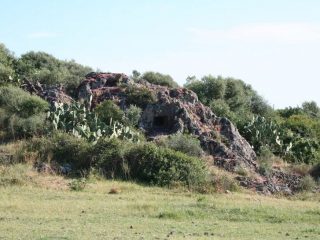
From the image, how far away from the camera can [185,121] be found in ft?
89.4

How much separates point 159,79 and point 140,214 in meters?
24.3

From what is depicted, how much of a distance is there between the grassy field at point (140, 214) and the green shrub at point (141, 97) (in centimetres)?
762

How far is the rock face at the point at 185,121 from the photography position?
85.7 ft

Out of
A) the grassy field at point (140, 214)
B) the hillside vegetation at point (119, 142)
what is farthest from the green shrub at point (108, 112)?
the grassy field at point (140, 214)

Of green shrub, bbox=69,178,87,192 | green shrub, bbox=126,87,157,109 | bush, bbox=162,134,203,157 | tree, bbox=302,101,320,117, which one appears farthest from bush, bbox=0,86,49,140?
tree, bbox=302,101,320,117

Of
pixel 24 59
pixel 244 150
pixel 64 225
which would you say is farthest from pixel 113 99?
pixel 24 59

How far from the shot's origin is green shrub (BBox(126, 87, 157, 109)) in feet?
94.5

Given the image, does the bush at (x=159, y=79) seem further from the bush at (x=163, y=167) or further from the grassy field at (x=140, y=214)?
the grassy field at (x=140, y=214)

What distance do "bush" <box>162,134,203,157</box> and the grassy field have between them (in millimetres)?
3436

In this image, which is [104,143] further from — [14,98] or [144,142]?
[14,98]

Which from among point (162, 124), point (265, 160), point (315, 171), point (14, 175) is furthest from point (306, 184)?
point (14, 175)

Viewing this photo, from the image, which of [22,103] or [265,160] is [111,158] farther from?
[265,160]

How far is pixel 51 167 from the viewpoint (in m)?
22.6

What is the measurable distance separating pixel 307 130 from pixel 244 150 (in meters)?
9.06
